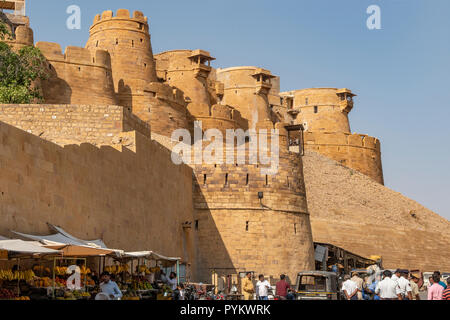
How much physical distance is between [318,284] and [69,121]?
26.1 ft

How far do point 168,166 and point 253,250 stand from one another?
417 cm

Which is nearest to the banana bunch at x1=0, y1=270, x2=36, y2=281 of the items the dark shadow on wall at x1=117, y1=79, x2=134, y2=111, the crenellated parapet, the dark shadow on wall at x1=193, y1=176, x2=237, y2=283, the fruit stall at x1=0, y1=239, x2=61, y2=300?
the fruit stall at x1=0, y1=239, x2=61, y2=300

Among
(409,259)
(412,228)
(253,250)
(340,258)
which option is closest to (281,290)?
(253,250)

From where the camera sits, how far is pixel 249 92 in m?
50.1

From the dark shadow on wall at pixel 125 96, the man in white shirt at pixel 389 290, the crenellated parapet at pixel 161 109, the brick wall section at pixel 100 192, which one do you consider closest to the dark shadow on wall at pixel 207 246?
the brick wall section at pixel 100 192

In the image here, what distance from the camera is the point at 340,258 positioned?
97.1ft

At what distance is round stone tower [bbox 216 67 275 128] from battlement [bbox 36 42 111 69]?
48.0ft

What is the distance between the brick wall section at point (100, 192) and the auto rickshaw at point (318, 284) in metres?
4.36

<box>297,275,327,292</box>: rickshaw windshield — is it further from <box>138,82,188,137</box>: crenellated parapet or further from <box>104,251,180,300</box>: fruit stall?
<box>138,82,188,137</box>: crenellated parapet

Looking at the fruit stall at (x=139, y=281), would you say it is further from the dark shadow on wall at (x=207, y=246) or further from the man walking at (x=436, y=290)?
the dark shadow on wall at (x=207, y=246)

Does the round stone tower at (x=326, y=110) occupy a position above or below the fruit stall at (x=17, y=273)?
above

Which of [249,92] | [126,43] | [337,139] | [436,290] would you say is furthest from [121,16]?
[436,290]

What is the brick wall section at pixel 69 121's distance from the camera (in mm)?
17984
